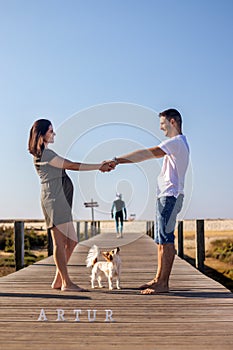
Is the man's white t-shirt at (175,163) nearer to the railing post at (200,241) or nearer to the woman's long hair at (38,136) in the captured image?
the woman's long hair at (38,136)

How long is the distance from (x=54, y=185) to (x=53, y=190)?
0.05 metres

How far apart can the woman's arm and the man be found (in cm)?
39

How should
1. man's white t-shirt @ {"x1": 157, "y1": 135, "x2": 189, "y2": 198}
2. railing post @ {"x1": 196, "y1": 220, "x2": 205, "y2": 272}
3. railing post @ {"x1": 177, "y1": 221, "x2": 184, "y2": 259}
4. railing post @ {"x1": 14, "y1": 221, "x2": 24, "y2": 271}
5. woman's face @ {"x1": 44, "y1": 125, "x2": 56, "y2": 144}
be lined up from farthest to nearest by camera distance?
railing post @ {"x1": 177, "y1": 221, "x2": 184, "y2": 259}, railing post @ {"x1": 196, "y1": 220, "x2": 205, "y2": 272}, railing post @ {"x1": 14, "y1": 221, "x2": 24, "y2": 271}, woman's face @ {"x1": 44, "y1": 125, "x2": 56, "y2": 144}, man's white t-shirt @ {"x1": 157, "y1": 135, "x2": 189, "y2": 198}

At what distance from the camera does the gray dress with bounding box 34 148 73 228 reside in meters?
5.16

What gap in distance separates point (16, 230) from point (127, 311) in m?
5.93

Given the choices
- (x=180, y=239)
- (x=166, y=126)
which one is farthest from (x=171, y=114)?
(x=180, y=239)

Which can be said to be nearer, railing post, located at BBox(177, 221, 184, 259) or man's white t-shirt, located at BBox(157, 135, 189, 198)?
man's white t-shirt, located at BBox(157, 135, 189, 198)

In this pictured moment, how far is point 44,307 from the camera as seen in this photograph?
14.9 feet

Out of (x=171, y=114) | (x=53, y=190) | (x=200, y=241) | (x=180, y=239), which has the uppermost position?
(x=171, y=114)

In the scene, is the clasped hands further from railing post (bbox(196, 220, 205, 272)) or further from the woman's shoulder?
railing post (bbox(196, 220, 205, 272))

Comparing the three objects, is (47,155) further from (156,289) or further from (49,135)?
(156,289)

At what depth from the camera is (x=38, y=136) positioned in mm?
5230

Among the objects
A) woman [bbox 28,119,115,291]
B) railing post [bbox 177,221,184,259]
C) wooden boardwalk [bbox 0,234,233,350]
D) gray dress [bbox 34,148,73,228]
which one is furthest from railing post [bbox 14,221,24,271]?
gray dress [bbox 34,148,73,228]

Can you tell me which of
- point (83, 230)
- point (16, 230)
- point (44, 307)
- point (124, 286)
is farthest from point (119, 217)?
point (44, 307)
